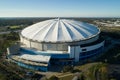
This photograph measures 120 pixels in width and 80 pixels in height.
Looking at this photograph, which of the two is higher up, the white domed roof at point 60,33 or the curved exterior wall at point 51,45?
the white domed roof at point 60,33

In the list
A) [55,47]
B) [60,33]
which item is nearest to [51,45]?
[55,47]

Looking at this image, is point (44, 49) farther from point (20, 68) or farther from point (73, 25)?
point (73, 25)

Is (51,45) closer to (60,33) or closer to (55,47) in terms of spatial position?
(55,47)

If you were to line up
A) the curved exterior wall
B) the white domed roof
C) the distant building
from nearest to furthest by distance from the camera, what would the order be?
1. the distant building
2. the curved exterior wall
3. the white domed roof

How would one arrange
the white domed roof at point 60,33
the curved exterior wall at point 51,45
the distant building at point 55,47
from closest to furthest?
the distant building at point 55,47, the curved exterior wall at point 51,45, the white domed roof at point 60,33

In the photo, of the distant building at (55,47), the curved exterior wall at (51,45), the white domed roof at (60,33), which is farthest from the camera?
the white domed roof at (60,33)

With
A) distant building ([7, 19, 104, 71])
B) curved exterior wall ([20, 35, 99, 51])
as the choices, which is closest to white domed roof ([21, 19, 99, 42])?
distant building ([7, 19, 104, 71])

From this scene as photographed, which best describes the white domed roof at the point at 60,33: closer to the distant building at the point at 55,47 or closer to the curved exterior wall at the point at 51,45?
the distant building at the point at 55,47

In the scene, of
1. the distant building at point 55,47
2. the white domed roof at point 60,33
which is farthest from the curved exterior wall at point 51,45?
the white domed roof at point 60,33

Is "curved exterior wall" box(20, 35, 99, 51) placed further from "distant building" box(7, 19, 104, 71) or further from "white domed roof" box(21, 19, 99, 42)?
"white domed roof" box(21, 19, 99, 42)
